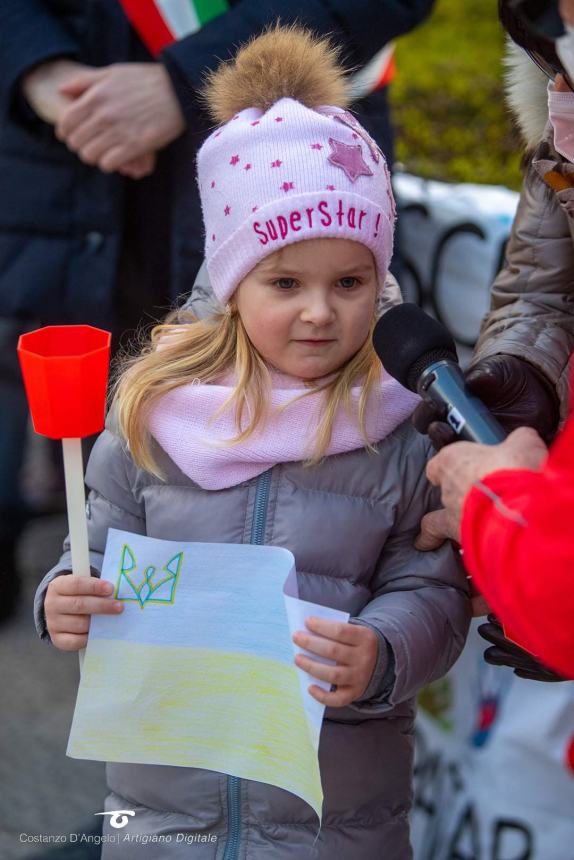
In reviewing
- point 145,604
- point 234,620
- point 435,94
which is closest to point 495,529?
point 234,620

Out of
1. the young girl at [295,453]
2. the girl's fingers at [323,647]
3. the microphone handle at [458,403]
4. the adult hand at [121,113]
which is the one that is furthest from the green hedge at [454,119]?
the girl's fingers at [323,647]

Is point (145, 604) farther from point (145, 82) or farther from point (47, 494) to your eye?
point (47, 494)

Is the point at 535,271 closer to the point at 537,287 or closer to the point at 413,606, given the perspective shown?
the point at 537,287

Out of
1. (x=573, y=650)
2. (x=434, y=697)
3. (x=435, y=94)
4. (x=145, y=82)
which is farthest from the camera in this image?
(x=435, y=94)

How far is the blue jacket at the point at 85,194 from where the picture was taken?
2734 millimetres

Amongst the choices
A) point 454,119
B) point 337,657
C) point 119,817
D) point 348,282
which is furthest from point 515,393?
point 454,119

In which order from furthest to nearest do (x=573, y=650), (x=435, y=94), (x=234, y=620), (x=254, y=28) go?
1. (x=435, y=94)
2. (x=254, y=28)
3. (x=234, y=620)
4. (x=573, y=650)

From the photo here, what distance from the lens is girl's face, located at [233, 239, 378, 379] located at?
5.88 feet

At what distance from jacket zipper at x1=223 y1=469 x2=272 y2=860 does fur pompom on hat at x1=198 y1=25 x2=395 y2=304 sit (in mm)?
348

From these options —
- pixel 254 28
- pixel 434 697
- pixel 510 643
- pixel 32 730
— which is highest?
pixel 254 28

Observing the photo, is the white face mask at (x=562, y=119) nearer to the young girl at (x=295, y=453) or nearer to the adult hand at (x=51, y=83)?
the young girl at (x=295, y=453)

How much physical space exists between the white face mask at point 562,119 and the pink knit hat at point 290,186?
0.28m

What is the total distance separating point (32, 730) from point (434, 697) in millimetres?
1139

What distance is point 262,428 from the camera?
186 cm
